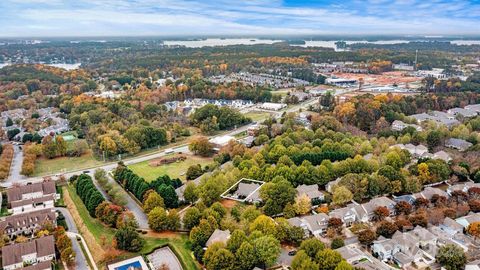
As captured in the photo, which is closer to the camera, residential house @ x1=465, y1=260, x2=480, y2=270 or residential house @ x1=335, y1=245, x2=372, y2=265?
residential house @ x1=465, y1=260, x2=480, y2=270

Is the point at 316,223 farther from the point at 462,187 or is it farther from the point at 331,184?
the point at 462,187

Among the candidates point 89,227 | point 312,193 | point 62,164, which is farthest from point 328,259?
point 62,164

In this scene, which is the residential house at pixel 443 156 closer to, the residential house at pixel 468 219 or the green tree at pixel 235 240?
the residential house at pixel 468 219

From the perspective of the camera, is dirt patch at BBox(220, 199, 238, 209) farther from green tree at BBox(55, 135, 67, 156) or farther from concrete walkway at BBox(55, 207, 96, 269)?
green tree at BBox(55, 135, 67, 156)

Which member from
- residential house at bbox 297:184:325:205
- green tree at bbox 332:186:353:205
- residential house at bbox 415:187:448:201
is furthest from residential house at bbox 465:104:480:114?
residential house at bbox 297:184:325:205

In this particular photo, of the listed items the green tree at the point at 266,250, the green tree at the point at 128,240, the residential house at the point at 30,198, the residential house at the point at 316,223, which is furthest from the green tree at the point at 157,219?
the residential house at the point at 30,198

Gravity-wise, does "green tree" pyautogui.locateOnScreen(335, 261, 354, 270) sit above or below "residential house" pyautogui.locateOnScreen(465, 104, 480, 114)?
below

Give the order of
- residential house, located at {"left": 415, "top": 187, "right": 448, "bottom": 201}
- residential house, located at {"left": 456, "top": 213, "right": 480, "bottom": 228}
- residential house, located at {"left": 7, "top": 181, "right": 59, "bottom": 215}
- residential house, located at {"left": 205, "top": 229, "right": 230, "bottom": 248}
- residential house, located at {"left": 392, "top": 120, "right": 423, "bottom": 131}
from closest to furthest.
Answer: residential house, located at {"left": 205, "top": 229, "right": 230, "bottom": 248} → residential house, located at {"left": 456, "top": 213, "right": 480, "bottom": 228} → residential house, located at {"left": 415, "top": 187, "right": 448, "bottom": 201} → residential house, located at {"left": 7, "top": 181, "right": 59, "bottom": 215} → residential house, located at {"left": 392, "top": 120, "right": 423, "bottom": 131}

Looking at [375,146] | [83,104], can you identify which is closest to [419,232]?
[375,146]
